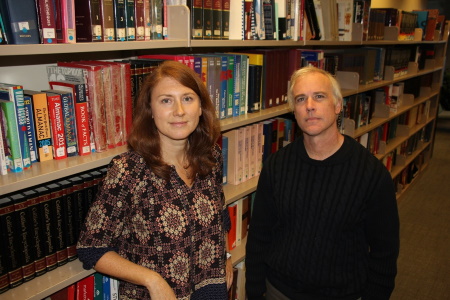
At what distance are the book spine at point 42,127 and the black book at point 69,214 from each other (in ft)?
0.42

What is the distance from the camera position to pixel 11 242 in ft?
3.81

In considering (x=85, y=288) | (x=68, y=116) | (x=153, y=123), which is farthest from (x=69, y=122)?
(x=85, y=288)

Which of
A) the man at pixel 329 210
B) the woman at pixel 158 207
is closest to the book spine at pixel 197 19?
the woman at pixel 158 207

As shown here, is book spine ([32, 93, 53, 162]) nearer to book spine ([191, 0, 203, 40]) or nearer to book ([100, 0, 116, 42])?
book ([100, 0, 116, 42])

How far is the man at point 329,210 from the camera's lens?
4.62ft

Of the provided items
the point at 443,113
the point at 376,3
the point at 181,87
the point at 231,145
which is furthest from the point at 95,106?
the point at 443,113

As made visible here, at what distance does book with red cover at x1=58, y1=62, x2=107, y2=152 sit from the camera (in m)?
1.26

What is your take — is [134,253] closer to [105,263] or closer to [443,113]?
[105,263]

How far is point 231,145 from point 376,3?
341cm

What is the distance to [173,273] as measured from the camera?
4.14 ft

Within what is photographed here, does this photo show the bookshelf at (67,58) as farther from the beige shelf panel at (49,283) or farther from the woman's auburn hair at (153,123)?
the woman's auburn hair at (153,123)

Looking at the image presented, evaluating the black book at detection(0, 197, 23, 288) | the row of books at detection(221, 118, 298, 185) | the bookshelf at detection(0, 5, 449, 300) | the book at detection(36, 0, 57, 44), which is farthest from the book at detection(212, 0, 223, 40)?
the black book at detection(0, 197, 23, 288)

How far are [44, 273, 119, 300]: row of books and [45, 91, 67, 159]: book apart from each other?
0.51 metres

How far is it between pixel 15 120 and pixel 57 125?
0.13 meters
